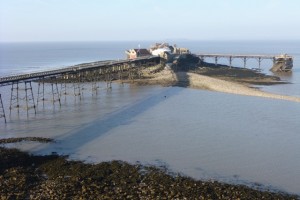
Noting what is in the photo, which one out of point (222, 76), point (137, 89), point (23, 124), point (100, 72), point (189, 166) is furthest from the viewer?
point (222, 76)

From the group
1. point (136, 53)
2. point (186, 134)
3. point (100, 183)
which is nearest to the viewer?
point (100, 183)

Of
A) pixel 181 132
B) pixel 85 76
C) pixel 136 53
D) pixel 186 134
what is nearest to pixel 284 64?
pixel 136 53

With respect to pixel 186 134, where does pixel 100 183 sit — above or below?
below

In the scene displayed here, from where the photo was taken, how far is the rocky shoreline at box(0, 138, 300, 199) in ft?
53.8

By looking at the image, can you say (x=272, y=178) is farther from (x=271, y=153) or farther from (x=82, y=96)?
(x=82, y=96)

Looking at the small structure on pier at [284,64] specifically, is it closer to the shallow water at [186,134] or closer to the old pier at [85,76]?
the old pier at [85,76]

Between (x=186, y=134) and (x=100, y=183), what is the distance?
34.4ft

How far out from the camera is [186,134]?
88.8 ft

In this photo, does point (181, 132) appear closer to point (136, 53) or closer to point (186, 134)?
point (186, 134)

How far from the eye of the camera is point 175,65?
65.4 m

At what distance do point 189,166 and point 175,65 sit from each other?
150 ft

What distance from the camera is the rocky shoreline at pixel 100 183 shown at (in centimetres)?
1641

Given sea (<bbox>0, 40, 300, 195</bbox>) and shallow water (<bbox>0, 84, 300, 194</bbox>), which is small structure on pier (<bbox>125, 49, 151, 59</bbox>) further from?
shallow water (<bbox>0, 84, 300, 194</bbox>)

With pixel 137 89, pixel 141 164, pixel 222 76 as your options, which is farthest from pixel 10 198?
pixel 222 76
